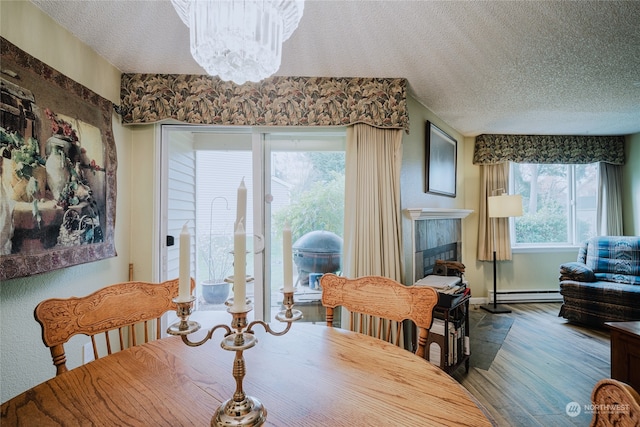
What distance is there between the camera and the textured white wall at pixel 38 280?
1393mm

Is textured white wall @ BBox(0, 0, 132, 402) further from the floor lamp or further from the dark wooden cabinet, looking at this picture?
the floor lamp

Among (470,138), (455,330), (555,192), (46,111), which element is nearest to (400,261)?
(455,330)

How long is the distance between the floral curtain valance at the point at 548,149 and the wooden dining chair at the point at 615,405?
4138mm

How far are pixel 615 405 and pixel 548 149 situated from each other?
472 cm

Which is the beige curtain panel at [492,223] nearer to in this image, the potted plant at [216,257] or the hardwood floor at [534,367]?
the hardwood floor at [534,367]

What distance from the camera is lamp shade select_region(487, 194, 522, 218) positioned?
3646mm

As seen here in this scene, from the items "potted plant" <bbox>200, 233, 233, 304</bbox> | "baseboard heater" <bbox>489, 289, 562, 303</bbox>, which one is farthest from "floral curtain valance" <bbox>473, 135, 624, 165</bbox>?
"potted plant" <bbox>200, 233, 233, 304</bbox>

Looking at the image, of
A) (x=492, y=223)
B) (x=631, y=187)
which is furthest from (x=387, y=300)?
(x=631, y=187)

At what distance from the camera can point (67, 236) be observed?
63.8 inches

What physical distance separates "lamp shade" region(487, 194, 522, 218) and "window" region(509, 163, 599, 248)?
0.75 meters

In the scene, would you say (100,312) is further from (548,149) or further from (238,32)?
(548,149)

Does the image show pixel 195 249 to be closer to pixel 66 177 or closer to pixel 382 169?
pixel 66 177

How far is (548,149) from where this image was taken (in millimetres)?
4082

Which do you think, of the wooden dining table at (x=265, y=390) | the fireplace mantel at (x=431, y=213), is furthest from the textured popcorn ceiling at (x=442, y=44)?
the wooden dining table at (x=265, y=390)
